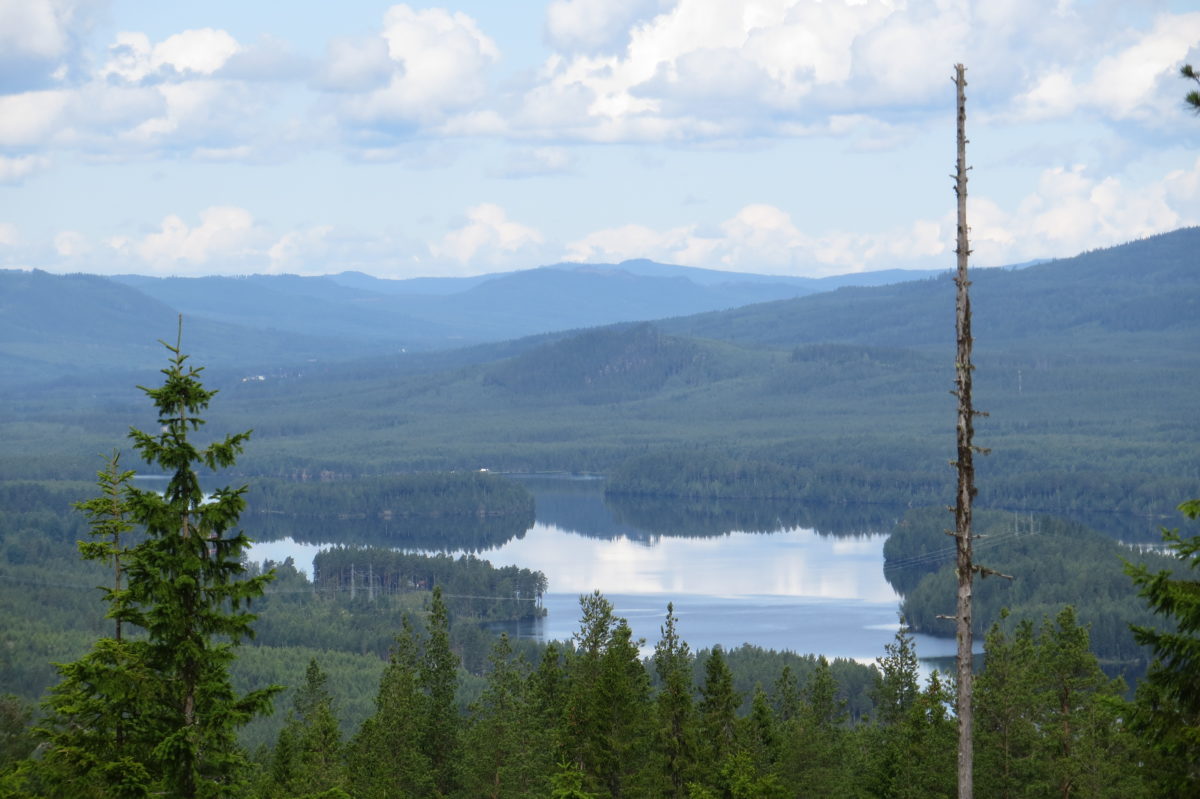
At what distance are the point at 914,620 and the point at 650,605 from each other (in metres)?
20.0

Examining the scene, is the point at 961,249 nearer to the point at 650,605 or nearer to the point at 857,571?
the point at 650,605

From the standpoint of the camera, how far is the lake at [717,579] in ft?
347

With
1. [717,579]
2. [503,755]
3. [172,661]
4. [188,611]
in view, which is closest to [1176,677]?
[188,611]

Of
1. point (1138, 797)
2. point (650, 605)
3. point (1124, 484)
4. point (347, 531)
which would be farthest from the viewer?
point (1124, 484)

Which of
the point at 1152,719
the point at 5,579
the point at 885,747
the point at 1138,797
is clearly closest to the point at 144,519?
the point at 1152,719

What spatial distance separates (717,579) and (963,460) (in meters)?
121

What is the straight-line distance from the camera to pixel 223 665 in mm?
18094

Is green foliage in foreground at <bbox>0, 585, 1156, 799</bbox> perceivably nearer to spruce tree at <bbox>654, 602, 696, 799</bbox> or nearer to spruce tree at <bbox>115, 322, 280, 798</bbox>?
spruce tree at <bbox>654, 602, 696, 799</bbox>

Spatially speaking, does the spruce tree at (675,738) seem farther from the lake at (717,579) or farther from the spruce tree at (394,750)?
the lake at (717,579)

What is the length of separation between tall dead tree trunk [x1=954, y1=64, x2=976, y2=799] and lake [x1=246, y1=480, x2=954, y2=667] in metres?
78.1

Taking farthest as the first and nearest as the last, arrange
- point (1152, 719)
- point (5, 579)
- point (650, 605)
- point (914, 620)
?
point (5, 579)
point (650, 605)
point (914, 620)
point (1152, 719)

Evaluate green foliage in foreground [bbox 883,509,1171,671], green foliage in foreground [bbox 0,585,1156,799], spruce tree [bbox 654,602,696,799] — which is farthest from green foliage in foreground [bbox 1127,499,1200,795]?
green foliage in foreground [bbox 883,509,1171,671]

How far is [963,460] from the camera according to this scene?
1689 centimetres

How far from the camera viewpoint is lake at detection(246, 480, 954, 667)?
106 metres
